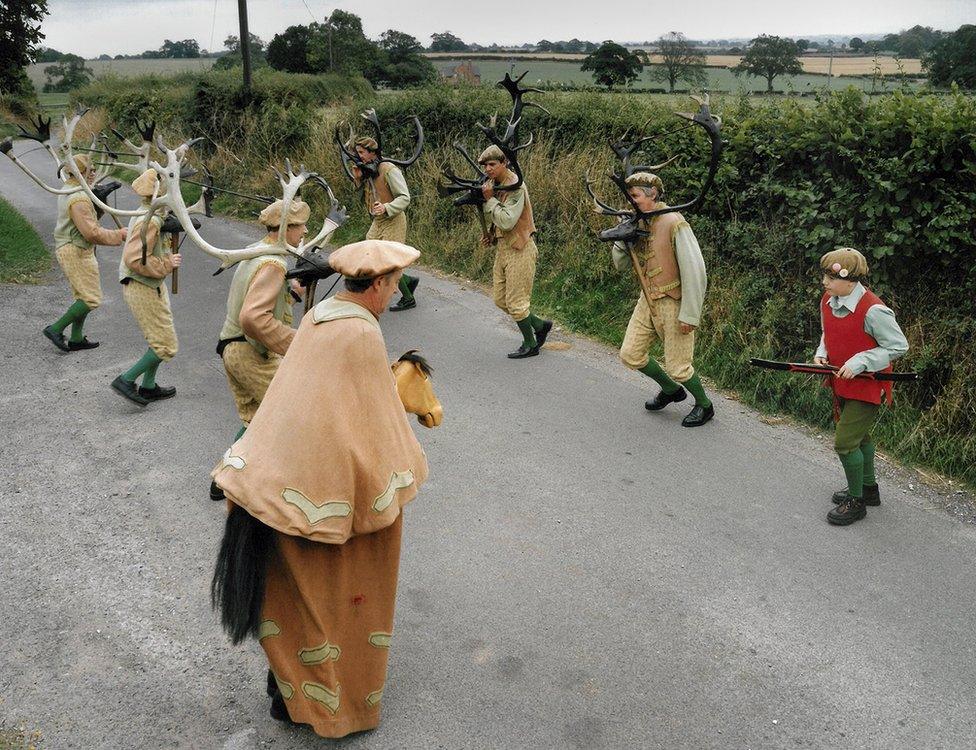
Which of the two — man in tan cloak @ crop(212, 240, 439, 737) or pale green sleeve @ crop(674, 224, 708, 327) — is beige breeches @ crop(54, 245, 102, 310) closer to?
pale green sleeve @ crop(674, 224, 708, 327)

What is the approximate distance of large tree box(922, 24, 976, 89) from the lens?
29.1 ft

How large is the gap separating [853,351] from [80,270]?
6843 millimetres

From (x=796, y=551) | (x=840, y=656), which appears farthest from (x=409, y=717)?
(x=796, y=551)

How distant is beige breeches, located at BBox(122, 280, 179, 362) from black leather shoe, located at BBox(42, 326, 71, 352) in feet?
6.50

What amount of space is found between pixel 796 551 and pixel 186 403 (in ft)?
16.7

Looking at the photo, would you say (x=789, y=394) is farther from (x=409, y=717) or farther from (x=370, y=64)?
→ (x=370, y=64)

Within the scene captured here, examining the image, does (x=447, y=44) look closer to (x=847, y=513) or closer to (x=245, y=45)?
Result: (x=245, y=45)

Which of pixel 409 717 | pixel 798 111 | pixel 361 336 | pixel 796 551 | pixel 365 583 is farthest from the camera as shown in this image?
pixel 798 111

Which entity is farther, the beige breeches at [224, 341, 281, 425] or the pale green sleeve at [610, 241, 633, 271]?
the pale green sleeve at [610, 241, 633, 271]

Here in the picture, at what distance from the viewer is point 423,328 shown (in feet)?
32.1

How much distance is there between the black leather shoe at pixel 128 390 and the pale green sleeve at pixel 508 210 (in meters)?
3.51

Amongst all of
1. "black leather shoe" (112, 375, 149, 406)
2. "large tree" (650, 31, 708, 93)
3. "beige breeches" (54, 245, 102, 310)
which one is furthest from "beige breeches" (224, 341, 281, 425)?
"large tree" (650, 31, 708, 93)

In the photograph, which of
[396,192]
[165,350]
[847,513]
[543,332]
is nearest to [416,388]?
[847,513]

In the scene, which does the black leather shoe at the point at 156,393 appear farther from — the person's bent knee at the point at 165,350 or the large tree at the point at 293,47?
the large tree at the point at 293,47
